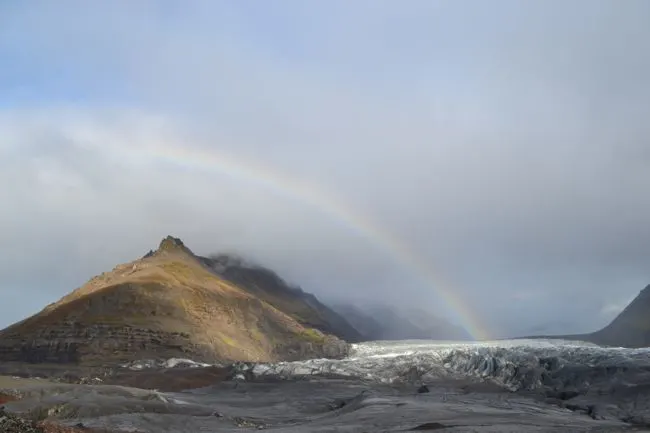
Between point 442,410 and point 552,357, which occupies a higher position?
point 552,357

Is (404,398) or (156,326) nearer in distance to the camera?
(404,398)

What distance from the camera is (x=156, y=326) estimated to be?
148 meters

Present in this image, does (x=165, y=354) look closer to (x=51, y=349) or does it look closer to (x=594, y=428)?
(x=51, y=349)

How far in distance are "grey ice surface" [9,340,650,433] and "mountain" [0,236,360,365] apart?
179 ft

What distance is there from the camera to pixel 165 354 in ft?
454

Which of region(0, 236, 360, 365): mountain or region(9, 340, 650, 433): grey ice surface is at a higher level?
region(0, 236, 360, 365): mountain

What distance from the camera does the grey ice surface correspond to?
125 ft

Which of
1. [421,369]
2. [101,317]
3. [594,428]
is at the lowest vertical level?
[594,428]

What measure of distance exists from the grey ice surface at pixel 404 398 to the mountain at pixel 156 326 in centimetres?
5464

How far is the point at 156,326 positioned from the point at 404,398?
340ft

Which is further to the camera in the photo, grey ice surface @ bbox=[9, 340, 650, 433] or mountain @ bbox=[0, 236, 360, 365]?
mountain @ bbox=[0, 236, 360, 365]

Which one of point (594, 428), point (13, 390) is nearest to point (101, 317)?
point (13, 390)

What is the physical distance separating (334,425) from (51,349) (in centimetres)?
11717

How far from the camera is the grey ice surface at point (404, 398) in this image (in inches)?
1495
